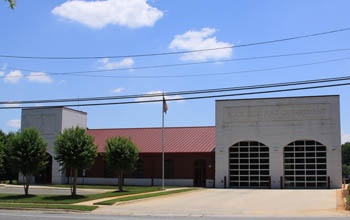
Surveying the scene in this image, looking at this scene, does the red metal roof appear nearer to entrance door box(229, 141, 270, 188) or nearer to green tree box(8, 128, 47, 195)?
entrance door box(229, 141, 270, 188)

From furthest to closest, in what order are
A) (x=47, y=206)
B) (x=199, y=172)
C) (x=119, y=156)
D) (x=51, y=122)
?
(x=51, y=122) < (x=199, y=172) < (x=119, y=156) < (x=47, y=206)

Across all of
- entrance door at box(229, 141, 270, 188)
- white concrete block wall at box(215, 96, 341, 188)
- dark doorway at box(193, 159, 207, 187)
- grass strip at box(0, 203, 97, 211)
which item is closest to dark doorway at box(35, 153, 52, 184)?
dark doorway at box(193, 159, 207, 187)

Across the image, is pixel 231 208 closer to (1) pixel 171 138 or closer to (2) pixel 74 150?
(2) pixel 74 150

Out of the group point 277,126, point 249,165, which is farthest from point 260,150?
point 277,126

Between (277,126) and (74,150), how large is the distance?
2039cm

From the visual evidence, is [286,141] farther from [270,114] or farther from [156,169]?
→ [156,169]

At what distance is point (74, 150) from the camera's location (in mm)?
33406

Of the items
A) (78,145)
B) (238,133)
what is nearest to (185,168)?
(238,133)

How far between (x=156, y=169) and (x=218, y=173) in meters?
7.35

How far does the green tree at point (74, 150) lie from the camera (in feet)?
109

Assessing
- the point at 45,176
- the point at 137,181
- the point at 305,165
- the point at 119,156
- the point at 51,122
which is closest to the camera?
the point at 119,156

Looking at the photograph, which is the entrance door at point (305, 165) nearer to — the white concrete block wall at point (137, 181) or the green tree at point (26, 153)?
the white concrete block wall at point (137, 181)

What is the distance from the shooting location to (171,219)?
19.9 metres

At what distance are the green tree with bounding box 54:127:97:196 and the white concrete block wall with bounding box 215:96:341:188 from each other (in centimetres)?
1620
